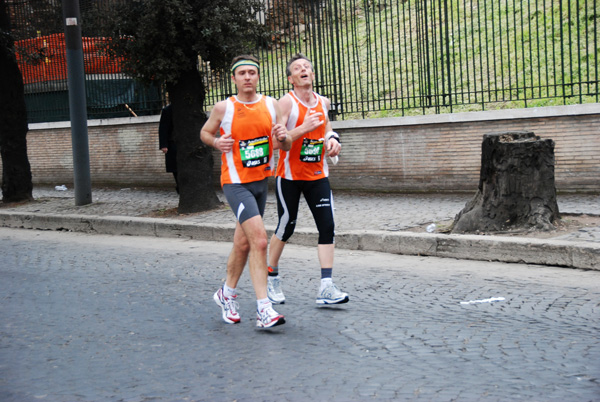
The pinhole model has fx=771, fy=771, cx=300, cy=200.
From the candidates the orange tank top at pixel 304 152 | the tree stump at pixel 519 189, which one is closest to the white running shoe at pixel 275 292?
the orange tank top at pixel 304 152

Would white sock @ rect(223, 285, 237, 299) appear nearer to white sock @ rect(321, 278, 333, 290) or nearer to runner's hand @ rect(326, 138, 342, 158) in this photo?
white sock @ rect(321, 278, 333, 290)

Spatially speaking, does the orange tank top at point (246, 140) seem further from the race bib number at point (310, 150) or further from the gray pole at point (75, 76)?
the gray pole at point (75, 76)

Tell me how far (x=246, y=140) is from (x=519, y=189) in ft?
12.7

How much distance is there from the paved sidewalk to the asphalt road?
0.76 feet

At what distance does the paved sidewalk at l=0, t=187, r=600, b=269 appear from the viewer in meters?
7.50

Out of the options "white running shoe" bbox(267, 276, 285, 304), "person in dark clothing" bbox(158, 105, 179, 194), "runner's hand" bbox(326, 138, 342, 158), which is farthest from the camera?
"person in dark clothing" bbox(158, 105, 179, 194)

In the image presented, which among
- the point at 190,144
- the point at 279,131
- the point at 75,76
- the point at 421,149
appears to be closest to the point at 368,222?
the point at 421,149

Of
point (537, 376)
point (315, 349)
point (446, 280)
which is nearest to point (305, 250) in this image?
point (446, 280)

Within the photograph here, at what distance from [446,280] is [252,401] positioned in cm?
329

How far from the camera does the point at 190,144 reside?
11.7 metres

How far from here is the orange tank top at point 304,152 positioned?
5828mm

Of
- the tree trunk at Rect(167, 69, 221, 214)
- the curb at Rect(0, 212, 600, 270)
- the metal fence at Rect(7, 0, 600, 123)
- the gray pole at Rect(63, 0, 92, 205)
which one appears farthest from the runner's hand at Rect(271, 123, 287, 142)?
the gray pole at Rect(63, 0, 92, 205)

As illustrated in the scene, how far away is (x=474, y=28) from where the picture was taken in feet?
40.0

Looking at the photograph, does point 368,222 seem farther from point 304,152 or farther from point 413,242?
point 304,152
